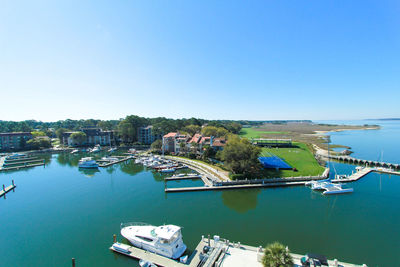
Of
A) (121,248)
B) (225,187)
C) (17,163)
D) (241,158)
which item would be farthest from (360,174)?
(17,163)

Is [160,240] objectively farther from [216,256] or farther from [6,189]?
[6,189]

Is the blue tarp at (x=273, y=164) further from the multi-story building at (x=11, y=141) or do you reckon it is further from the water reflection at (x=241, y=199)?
the multi-story building at (x=11, y=141)

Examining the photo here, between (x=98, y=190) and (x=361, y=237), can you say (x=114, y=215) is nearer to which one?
(x=98, y=190)

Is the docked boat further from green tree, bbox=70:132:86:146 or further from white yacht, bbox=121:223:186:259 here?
green tree, bbox=70:132:86:146

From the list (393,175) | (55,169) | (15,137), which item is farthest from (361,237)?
(15,137)

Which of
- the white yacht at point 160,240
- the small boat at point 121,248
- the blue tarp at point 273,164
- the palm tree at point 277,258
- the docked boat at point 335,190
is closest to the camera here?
the palm tree at point 277,258

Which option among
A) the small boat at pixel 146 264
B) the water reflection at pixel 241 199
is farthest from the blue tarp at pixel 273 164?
the small boat at pixel 146 264
